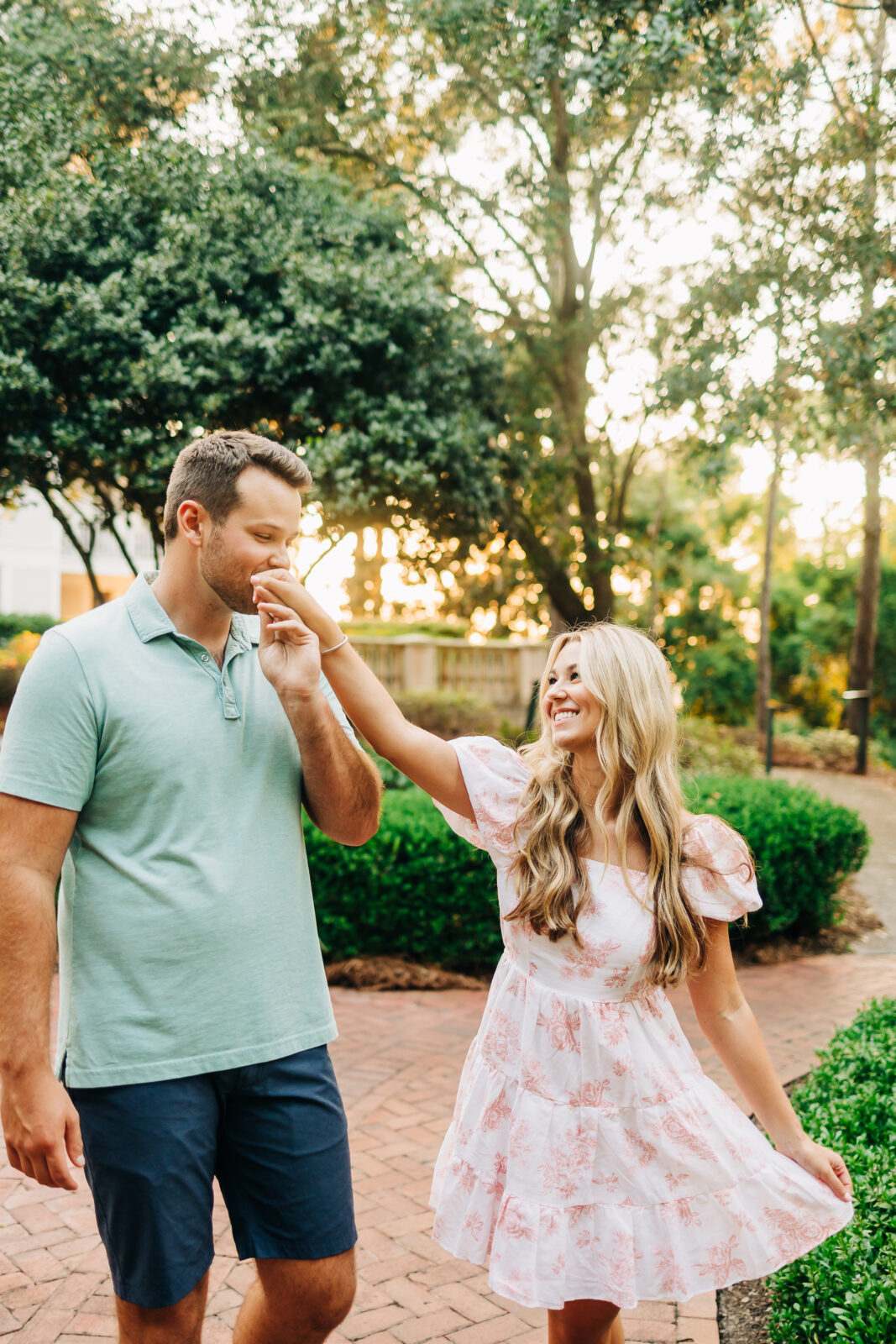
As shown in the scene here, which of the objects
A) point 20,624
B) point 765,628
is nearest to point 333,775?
point 765,628

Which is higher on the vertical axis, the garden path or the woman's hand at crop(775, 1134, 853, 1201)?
the woman's hand at crop(775, 1134, 853, 1201)

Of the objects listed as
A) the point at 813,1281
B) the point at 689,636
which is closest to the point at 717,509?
the point at 689,636

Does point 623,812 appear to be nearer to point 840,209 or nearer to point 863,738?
point 840,209

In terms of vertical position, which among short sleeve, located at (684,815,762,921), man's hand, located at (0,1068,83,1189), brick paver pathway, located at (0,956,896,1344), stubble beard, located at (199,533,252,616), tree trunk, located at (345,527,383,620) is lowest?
brick paver pathway, located at (0,956,896,1344)

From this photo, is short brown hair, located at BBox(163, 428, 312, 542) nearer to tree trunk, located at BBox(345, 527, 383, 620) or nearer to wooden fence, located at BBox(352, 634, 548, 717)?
wooden fence, located at BBox(352, 634, 548, 717)

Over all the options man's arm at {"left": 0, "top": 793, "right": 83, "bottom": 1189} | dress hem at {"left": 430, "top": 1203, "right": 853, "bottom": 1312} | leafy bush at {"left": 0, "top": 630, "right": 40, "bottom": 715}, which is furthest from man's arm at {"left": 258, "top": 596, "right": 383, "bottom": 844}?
leafy bush at {"left": 0, "top": 630, "right": 40, "bottom": 715}

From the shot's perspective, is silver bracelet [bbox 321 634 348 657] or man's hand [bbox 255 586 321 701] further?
silver bracelet [bbox 321 634 348 657]

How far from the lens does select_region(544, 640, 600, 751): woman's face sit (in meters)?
2.17

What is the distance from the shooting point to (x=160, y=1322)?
1807 millimetres

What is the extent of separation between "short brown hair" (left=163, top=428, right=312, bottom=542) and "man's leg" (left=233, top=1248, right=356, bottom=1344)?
4.72ft

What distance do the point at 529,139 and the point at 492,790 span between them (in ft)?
29.0

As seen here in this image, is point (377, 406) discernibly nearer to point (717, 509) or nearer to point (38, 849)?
point (38, 849)

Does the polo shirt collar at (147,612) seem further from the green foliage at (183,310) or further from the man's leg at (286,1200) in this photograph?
the green foliage at (183,310)

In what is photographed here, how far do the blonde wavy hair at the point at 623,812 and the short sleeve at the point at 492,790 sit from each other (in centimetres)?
3
